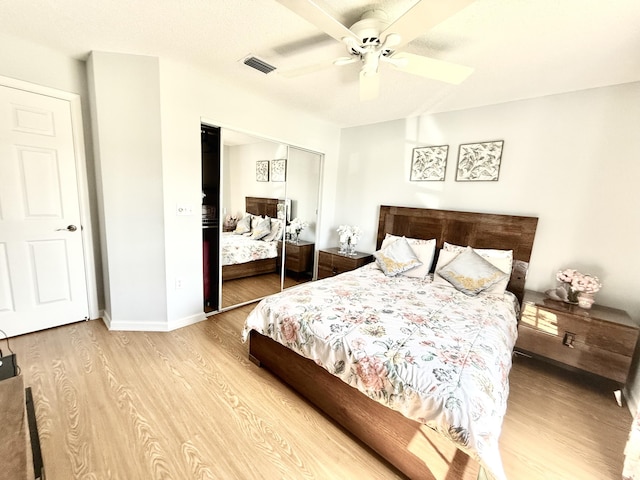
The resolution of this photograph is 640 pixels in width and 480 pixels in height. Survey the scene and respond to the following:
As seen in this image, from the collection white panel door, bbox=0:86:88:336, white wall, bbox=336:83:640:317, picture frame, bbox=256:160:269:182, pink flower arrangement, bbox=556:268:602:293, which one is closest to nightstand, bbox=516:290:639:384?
pink flower arrangement, bbox=556:268:602:293

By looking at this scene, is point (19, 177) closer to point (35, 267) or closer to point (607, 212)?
point (35, 267)

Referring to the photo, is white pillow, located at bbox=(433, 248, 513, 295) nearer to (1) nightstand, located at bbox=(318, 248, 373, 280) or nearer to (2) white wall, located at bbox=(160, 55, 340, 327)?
(1) nightstand, located at bbox=(318, 248, 373, 280)

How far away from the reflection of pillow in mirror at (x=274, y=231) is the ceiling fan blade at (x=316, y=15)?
2.33 metres

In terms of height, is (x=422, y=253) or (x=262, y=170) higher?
(x=262, y=170)

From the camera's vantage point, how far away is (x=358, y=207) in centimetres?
400

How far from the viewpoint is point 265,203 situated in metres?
3.43

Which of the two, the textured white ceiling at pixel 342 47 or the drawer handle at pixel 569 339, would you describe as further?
the drawer handle at pixel 569 339

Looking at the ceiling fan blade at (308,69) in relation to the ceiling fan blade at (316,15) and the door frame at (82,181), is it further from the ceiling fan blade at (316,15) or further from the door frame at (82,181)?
the door frame at (82,181)

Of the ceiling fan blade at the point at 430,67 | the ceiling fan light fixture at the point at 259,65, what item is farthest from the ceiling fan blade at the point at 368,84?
the ceiling fan light fixture at the point at 259,65

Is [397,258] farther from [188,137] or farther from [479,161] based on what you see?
[188,137]

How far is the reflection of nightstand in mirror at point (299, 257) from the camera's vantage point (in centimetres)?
380

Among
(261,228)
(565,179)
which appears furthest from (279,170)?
(565,179)

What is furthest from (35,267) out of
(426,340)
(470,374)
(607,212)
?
(607,212)

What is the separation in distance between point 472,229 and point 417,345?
1.97 meters
